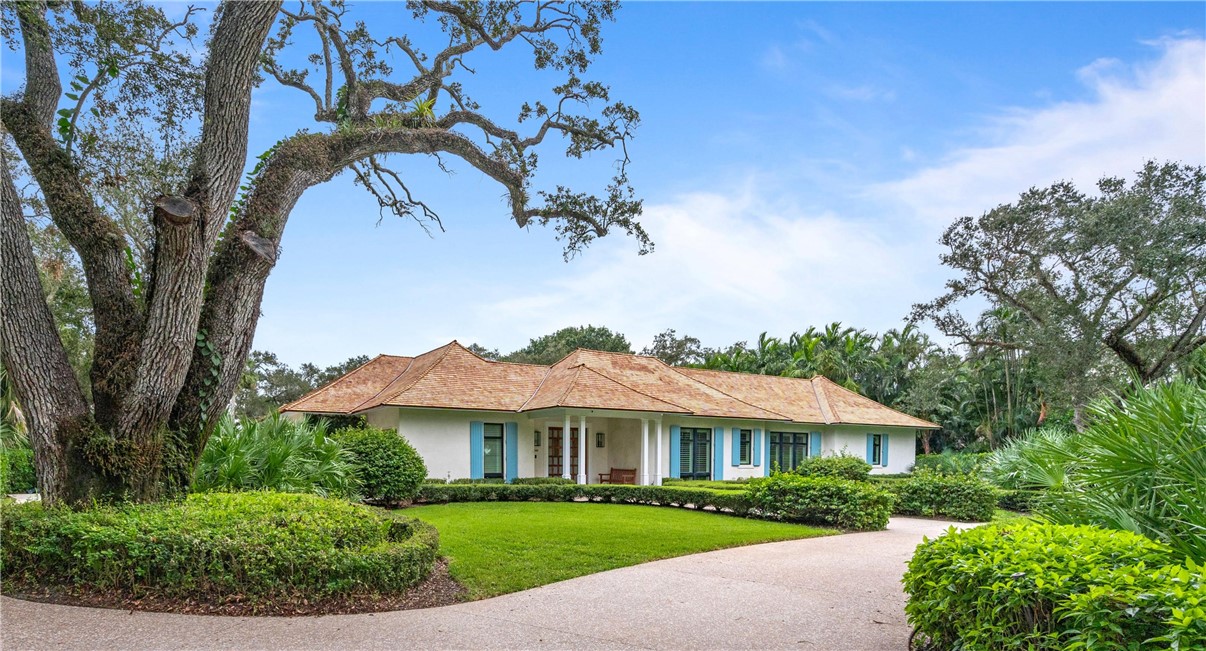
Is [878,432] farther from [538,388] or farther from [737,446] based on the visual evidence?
[538,388]

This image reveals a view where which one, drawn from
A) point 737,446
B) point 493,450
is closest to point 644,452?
point 493,450

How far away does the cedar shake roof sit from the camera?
21.3 metres

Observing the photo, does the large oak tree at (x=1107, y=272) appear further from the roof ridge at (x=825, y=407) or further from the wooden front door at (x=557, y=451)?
the wooden front door at (x=557, y=451)

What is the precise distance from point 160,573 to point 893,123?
10.9 meters

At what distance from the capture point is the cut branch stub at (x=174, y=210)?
6824 millimetres

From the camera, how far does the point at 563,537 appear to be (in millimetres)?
10695

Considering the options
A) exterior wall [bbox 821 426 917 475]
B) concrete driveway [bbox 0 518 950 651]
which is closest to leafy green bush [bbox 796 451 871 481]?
exterior wall [bbox 821 426 917 475]

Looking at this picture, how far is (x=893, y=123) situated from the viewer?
440 inches

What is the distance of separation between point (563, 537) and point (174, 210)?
6.61 m

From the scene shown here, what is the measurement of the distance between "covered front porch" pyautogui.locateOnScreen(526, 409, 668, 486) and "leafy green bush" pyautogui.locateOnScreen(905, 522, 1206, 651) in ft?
53.9

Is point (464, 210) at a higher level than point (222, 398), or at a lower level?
higher

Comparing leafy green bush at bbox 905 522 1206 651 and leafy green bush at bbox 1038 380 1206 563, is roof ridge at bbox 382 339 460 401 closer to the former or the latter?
leafy green bush at bbox 905 522 1206 651

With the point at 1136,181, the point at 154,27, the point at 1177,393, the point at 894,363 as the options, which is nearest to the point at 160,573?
the point at 154,27

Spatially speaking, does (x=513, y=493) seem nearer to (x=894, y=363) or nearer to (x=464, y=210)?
(x=464, y=210)
